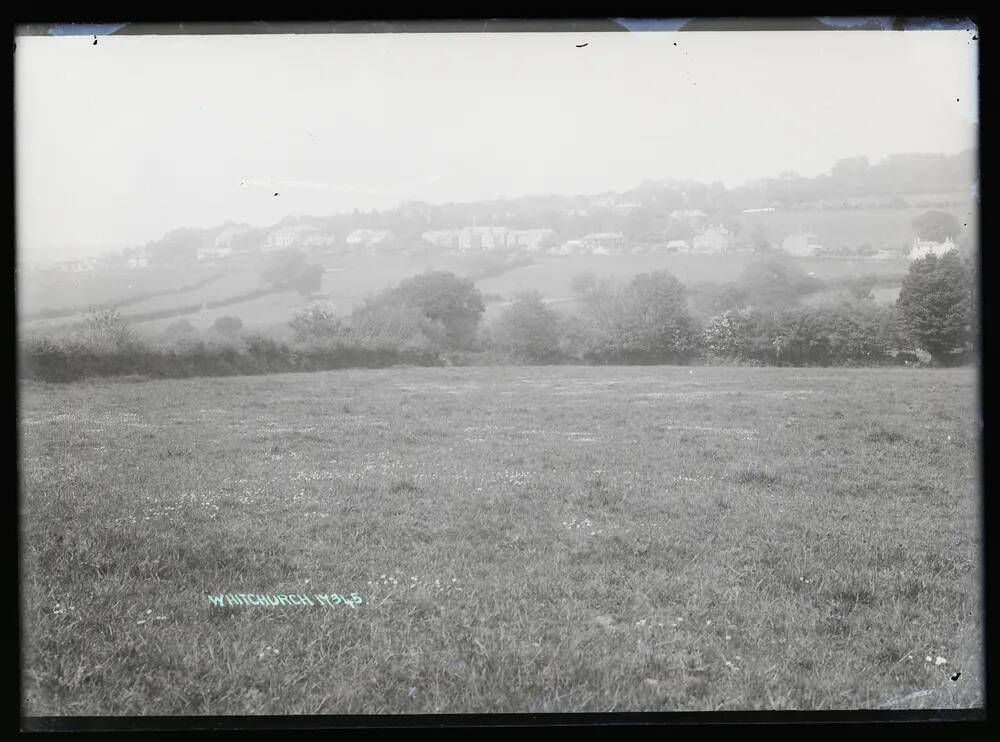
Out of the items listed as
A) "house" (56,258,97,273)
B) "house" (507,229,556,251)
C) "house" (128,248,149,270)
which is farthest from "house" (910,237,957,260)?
"house" (56,258,97,273)

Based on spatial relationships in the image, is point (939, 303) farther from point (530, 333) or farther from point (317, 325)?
point (317, 325)

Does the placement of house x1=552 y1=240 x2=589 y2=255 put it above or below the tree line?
above

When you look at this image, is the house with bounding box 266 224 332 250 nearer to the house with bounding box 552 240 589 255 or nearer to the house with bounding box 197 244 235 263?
the house with bounding box 197 244 235 263

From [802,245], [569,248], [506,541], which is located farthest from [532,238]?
[506,541]

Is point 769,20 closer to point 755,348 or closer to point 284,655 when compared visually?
point 755,348

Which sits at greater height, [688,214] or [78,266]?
[688,214]
